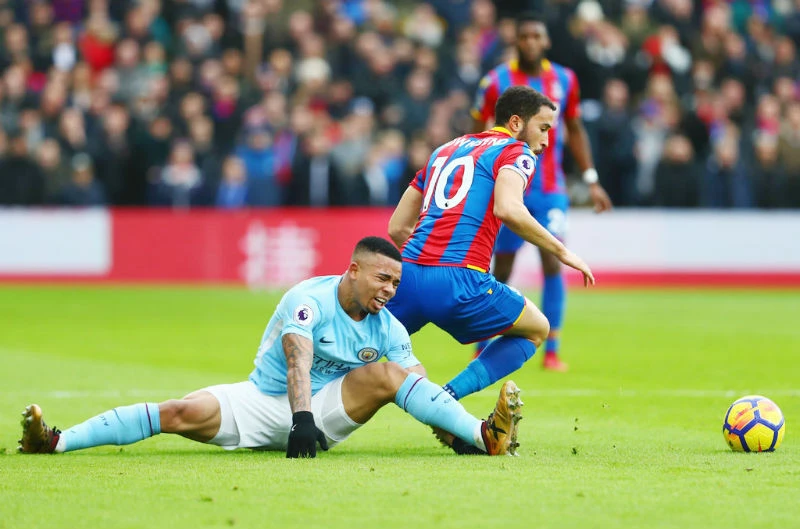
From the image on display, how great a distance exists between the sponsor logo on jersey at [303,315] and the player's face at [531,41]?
4924 mm

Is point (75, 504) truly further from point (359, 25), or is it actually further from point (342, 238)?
point (359, 25)

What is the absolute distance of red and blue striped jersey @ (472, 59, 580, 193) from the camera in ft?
36.5

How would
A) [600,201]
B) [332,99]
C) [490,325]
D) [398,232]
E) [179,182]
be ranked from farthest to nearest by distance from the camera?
1. [332,99]
2. [179,182]
3. [600,201]
4. [398,232]
5. [490,325]

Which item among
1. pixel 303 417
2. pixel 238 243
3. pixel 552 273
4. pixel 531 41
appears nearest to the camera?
pixel 303 417

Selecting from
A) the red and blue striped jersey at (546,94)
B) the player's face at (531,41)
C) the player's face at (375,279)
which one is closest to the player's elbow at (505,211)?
the player's face at (375,279)

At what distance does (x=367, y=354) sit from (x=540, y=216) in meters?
4.38

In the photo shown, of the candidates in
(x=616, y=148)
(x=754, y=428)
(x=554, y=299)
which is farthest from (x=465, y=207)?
(x=616, y=148)

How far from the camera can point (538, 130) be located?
781 cm

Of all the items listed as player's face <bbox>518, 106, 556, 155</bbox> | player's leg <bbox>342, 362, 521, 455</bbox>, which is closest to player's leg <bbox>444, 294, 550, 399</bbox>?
player's leg <bbox>342, 362, 521, 455</bbox>

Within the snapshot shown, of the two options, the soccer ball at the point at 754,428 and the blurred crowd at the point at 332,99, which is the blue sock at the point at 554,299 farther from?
the blurred crowd at the point at 332,99

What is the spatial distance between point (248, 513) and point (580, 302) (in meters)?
14.1

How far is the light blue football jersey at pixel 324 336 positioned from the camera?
6727mm

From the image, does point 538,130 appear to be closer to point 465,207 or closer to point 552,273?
point 465,207

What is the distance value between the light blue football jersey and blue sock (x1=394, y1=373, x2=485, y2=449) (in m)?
0.25
